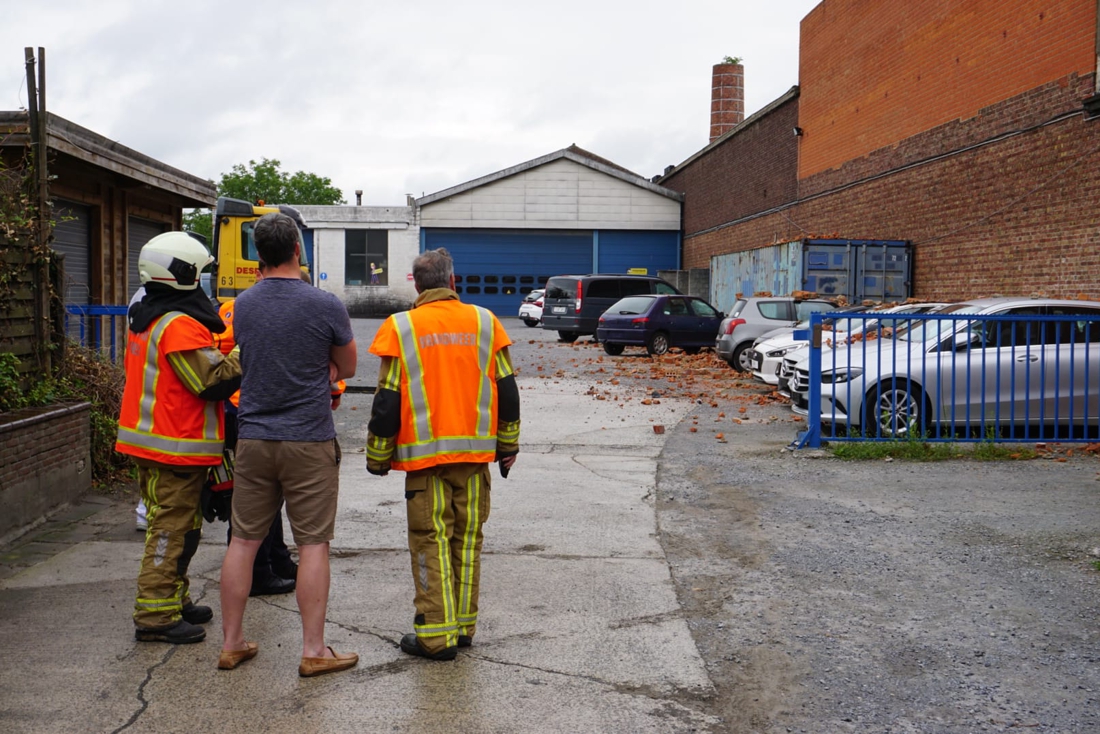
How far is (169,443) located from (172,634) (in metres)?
0.85

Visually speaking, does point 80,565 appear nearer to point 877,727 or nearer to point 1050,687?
point 877,727

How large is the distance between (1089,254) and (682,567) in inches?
498

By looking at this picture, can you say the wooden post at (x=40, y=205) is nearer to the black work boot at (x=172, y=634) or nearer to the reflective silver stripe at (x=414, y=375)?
the black work boot at (x=172, y=634)

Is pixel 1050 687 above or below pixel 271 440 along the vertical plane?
below

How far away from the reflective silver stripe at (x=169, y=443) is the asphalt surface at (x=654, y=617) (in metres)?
0.87

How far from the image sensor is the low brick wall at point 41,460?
272 inches

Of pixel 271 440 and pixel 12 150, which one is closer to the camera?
pixel 271 440

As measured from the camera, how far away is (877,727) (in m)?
4.09

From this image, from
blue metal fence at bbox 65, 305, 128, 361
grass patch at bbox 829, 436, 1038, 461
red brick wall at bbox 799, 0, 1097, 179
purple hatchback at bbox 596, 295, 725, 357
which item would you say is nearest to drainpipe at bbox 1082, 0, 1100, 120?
red brick wall at bbox 799, 0, 1097, 179

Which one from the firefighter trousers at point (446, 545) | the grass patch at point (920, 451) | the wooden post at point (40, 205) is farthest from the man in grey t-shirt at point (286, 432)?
the grass patch at point (920, 451)

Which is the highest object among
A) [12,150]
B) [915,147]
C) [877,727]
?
[915,147]

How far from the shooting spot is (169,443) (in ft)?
16.2

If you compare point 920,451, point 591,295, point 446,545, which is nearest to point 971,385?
point 920,451

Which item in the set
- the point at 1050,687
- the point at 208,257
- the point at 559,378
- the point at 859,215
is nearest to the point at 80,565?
the point at 208,257
